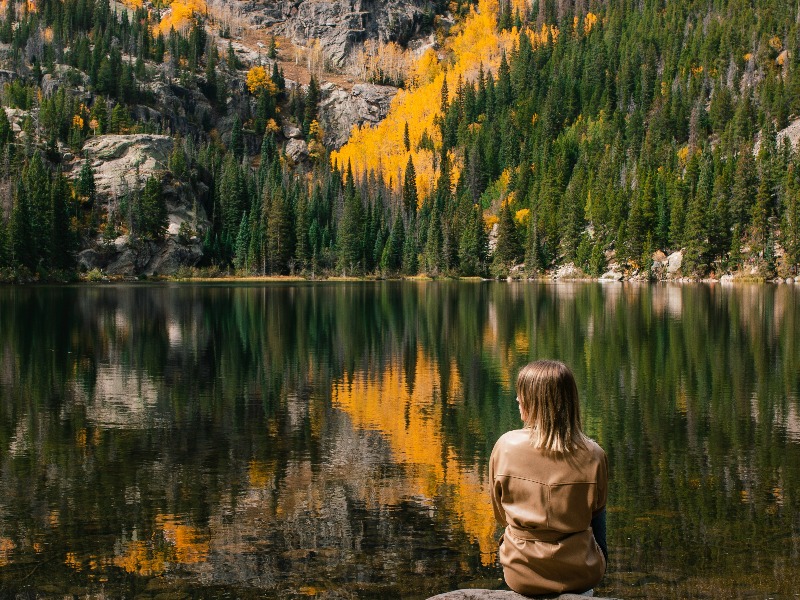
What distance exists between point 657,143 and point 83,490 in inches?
6093

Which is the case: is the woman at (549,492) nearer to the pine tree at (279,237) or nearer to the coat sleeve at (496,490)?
the coat sleeve at (496,490)

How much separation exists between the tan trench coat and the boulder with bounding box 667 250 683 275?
123108 millimetres

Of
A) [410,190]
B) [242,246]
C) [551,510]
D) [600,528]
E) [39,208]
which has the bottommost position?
[600,528]

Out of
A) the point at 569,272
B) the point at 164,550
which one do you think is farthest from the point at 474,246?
the point at 164,550

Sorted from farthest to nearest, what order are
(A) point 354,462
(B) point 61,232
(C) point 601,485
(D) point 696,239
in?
(B) point 61,232
(D) point 696,239
(A) point 354,462
(C) point 601,485

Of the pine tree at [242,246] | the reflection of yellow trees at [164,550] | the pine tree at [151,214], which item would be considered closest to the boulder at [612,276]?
the pine tree at [242,246]

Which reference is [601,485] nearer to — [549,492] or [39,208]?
[549,492]

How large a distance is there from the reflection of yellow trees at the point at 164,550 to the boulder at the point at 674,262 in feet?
389

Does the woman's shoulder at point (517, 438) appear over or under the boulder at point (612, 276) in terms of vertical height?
under

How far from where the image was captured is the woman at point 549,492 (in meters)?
5.90

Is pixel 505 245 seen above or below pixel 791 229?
above

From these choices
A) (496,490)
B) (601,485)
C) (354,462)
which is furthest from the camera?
(354,462)

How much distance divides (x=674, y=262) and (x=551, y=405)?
413 feet

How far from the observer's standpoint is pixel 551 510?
600 centimetres
